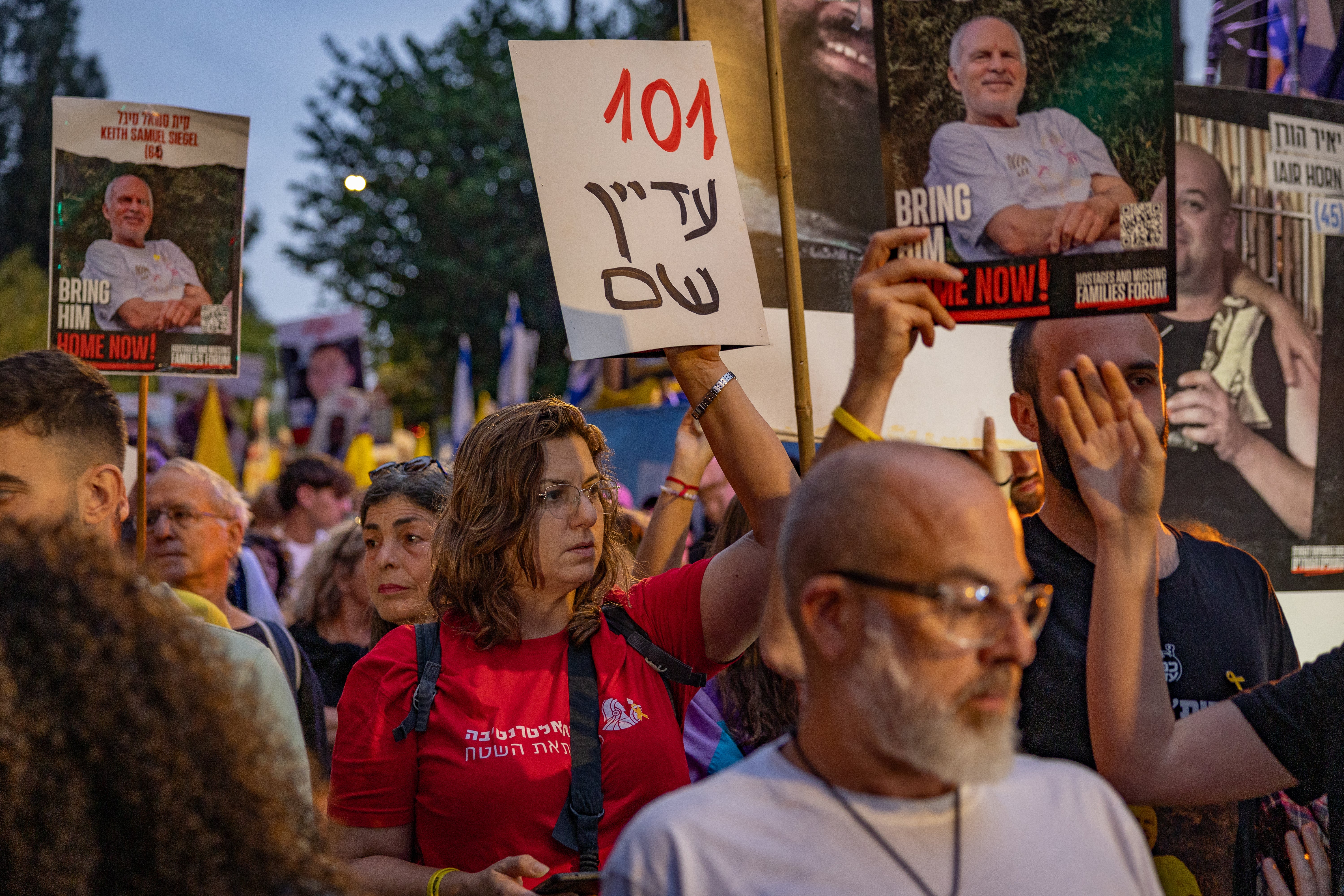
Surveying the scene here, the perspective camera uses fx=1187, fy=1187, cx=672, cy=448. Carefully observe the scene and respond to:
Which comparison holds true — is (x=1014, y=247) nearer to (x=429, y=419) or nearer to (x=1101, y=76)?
(x=1101, y=76)

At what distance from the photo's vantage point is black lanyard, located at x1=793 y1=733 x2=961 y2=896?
1488mm

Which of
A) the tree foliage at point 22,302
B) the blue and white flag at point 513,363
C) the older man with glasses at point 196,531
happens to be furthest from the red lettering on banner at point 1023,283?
the tree foliage at point 22,302

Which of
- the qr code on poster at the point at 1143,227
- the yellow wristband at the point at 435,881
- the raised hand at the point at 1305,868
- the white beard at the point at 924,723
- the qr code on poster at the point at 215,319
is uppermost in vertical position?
the qr code on poster at the point at 1143,227

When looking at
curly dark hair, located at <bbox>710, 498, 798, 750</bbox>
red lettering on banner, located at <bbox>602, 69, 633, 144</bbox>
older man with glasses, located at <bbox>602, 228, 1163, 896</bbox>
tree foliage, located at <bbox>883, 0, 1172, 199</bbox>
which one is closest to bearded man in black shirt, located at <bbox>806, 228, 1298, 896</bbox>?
tree foliage, located at <bbox>883, 0, 1172, 199</bbox>

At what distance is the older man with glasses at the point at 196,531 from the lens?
4.38 metres

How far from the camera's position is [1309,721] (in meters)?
2.06

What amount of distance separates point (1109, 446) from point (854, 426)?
50 cm

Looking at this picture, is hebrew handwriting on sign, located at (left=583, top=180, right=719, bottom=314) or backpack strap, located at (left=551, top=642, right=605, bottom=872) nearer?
backpack strap, located at (left=551, top=642, right=605, bottom=872)

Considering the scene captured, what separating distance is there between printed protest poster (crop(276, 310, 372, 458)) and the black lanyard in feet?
34.8

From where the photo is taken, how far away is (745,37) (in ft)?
10.5

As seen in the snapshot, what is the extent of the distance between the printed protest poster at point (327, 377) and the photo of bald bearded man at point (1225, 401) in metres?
9.06

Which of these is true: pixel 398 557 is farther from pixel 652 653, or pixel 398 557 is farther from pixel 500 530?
pixel 652 653

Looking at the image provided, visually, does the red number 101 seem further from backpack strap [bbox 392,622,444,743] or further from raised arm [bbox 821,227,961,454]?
backpack strap [bbox 392,622,444,743]

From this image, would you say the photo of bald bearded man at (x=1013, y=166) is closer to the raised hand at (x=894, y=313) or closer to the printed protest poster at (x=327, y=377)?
the raised hand at (x=894, y=313)
